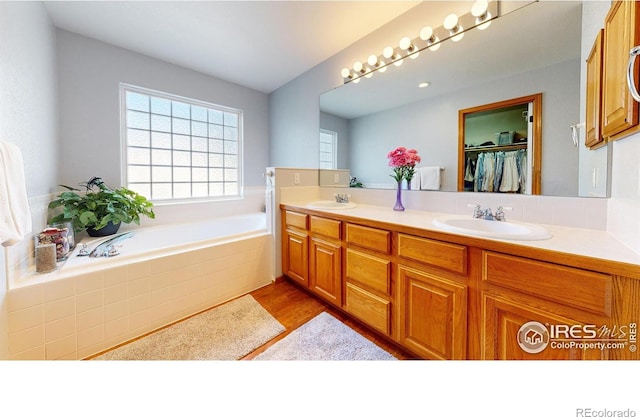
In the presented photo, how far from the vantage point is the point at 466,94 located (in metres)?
1.54

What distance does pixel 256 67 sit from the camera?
2.72 meters

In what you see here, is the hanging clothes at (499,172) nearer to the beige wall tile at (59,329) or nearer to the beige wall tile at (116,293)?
the beige wall tile at (116,293)

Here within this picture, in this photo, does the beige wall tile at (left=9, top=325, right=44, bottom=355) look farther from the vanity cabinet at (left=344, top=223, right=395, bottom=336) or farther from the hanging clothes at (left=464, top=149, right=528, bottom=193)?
the hanging clothes at (left=464, top=149, right=528, bottom=193)

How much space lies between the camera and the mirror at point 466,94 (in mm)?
1199

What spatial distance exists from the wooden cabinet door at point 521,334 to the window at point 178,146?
318 cm

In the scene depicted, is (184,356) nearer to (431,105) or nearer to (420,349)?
(420,349)

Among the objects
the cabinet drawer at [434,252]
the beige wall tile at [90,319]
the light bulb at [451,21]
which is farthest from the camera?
the light bulb at [451,21]

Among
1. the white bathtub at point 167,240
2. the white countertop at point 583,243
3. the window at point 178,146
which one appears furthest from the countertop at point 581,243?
the window at point 178,146

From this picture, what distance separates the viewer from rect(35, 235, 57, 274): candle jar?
51.3 inches

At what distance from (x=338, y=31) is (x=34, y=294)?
288 centimetres

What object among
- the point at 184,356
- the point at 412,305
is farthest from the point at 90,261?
the point at 412,305

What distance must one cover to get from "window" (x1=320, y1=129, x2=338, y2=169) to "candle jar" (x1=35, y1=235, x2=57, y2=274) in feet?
7.35

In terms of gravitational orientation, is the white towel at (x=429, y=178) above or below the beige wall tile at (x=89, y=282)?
above

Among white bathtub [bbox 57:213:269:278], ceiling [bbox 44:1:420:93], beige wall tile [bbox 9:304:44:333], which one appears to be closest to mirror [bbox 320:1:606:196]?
ceiling [bbox 44:1:420:93]
